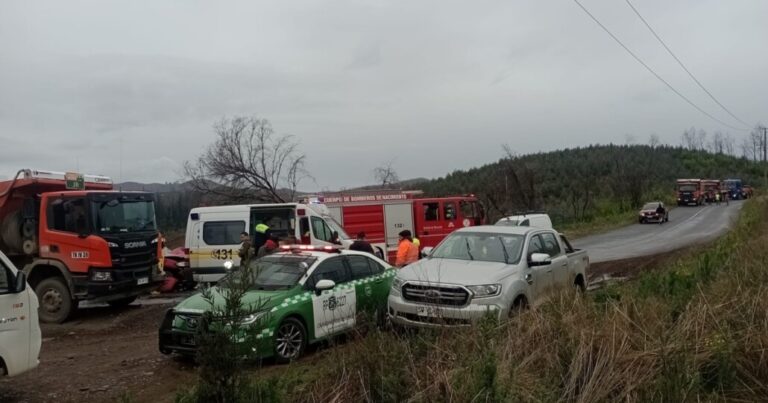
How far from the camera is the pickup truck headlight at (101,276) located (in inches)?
490

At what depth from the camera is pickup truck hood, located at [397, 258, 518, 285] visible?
8305 millimetres

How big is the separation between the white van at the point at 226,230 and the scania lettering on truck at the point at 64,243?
409 centimetres

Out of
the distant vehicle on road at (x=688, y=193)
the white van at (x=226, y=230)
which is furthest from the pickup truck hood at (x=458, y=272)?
the distant vehicle on road at (x=688, y=193)

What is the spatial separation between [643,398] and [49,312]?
465 inches

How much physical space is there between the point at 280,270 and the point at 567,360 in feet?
16.1

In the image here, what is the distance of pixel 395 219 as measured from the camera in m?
23.2

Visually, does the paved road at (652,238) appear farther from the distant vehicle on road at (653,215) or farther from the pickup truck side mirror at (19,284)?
the pickup truck side mirror at (19,284)

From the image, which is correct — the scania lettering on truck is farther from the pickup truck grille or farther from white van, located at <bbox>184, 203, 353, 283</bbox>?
the pickup truck grille

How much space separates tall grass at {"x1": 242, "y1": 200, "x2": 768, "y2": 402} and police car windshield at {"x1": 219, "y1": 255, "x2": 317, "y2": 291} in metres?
2.88

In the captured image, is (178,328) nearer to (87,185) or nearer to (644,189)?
(87,185)

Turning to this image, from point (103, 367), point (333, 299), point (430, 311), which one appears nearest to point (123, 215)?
point (103, 367)

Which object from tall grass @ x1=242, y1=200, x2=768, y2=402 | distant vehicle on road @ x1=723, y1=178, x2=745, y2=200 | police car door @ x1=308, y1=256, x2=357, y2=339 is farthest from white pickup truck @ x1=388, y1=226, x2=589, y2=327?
distant vehicle on road @ x1=723, y1=178, x2=745, y2=200

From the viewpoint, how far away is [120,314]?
1355cm

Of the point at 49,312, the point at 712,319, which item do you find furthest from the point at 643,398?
the point at 49,312
